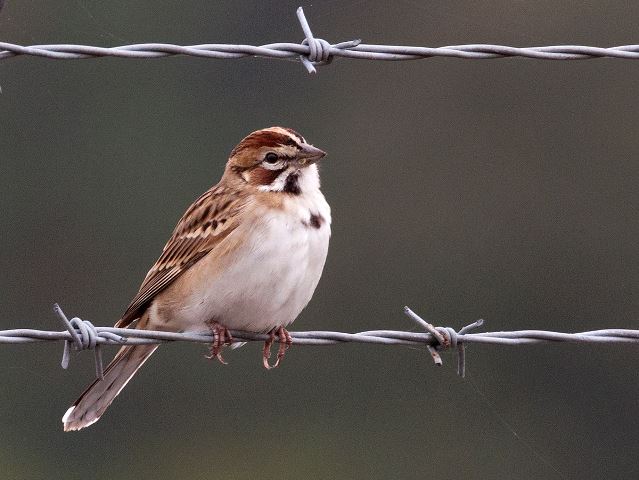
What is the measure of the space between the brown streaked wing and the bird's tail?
15 cm

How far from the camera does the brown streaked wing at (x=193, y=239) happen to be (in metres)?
7.42

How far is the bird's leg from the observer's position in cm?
724

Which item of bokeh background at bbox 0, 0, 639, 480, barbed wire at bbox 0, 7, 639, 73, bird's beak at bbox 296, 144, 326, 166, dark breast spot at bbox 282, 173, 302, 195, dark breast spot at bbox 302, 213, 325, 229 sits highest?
barbed wire at bbox 0, 7, 639, 73

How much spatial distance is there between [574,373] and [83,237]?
332 inches

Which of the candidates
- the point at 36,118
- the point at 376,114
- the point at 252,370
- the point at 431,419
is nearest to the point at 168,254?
the point at 252,370

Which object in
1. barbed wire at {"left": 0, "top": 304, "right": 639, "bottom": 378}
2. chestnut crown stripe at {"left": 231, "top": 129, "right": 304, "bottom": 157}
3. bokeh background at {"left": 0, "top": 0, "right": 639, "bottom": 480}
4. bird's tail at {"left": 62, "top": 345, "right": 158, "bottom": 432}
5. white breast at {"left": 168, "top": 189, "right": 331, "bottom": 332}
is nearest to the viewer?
barbed wire at {"left": 0, "top": 304, "right": 639, "bottom": 378}

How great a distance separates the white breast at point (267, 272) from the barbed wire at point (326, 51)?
1086 mm

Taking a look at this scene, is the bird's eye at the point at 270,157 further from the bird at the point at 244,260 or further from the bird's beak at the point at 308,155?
the bird's beak at the point at 308,155

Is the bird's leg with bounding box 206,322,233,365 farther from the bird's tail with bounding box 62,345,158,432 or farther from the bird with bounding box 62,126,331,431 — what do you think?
the bird's tail with bounding box 62,345,158,432

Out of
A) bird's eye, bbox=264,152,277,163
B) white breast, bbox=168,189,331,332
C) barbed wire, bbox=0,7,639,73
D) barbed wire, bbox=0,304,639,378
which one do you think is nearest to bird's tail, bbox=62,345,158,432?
white breast, bbox=168,189,331,332

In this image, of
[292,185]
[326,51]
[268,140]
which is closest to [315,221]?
[292,185]

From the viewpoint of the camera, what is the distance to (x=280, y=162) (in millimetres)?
7531

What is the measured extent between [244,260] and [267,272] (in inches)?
4.5

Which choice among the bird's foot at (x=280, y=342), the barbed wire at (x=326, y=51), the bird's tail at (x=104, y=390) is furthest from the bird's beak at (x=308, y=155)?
the barbed wire at (x=326, y=51)
